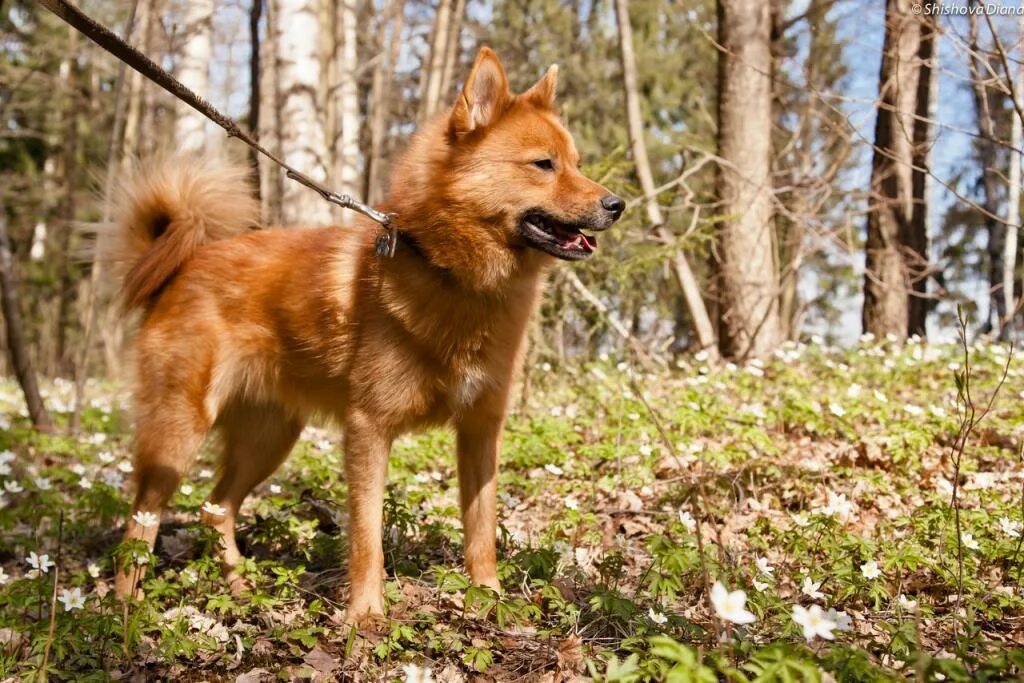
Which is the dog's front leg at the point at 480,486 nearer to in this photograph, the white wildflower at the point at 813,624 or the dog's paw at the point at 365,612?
the dog's paw at the point at 365,612

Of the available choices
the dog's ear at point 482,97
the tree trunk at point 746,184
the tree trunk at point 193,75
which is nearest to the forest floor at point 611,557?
the dog's ear at point 482,97

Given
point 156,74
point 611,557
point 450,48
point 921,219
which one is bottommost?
point 611,557

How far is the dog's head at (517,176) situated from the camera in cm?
361

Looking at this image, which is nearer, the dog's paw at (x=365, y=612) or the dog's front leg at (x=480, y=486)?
the dog's paw at (x=365, y=612)

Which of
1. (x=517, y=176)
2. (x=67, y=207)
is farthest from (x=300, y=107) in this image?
(x=67, y=207)

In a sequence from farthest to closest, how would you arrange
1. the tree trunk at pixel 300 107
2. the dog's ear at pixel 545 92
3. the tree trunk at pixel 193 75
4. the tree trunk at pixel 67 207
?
the tree trunk at pixel 67 207
the tree trunk at pixel 193 75
the tree trunk at pixel 300 107
the dog's ear at pixel 545 92

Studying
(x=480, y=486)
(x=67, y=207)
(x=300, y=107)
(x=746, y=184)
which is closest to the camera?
(x=480, y=486)

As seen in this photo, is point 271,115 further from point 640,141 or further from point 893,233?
point 893,233

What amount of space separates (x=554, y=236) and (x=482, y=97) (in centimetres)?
76

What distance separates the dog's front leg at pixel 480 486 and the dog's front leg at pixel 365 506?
39 cm

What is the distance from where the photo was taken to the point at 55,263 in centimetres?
2044

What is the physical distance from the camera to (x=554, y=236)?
3662 millimetres

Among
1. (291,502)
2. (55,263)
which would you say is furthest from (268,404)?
(55,263)

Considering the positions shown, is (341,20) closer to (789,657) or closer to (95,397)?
(95,397)
